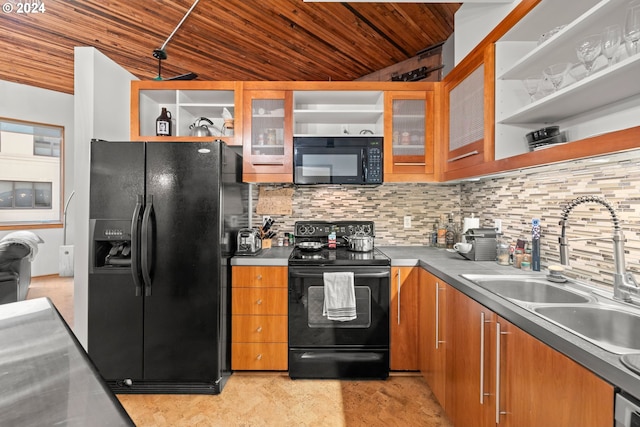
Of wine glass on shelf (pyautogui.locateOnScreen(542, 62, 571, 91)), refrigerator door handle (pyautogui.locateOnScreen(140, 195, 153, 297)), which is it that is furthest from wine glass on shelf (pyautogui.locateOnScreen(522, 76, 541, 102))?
refrigerator door handle (pyautogui.locateOnScreen(140, 195, 153, 297))

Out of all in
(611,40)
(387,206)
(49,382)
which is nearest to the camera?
(49,382)

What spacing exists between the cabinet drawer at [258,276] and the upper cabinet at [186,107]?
1059 millimetres

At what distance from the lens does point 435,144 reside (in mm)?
2555

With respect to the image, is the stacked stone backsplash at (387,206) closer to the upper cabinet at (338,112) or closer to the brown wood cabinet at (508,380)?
the upper cabinet at (338,112)

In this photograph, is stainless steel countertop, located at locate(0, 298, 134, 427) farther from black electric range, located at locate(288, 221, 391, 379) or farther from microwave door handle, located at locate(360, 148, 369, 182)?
microwave door handle, located at locate(360, 148, 369, 182)

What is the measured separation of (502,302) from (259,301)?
161 cm

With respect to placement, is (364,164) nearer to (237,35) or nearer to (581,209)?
(581,209)

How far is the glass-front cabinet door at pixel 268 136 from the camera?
2568mm

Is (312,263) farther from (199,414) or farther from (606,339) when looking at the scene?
(606,339)

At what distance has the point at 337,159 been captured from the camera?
2557mm

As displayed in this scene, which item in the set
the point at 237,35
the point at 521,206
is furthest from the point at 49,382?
the point at 237,35

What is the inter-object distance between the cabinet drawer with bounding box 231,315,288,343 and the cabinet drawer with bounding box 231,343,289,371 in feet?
0.13

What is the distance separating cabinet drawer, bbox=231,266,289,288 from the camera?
229cm

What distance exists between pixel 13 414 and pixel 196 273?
166 centimetres
